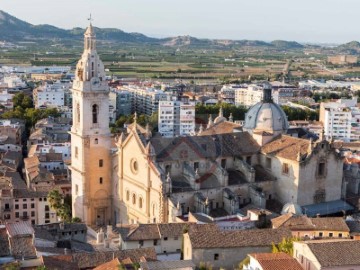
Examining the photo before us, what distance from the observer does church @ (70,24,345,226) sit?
50.2m

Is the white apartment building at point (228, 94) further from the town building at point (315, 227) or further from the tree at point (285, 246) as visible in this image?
the tree at point (285, 246)

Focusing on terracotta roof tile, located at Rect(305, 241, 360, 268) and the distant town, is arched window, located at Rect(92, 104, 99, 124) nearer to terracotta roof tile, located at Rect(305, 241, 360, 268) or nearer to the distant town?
the distant town

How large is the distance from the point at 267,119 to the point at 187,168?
9.83 metres

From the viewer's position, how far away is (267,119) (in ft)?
183

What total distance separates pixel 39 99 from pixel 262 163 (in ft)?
272

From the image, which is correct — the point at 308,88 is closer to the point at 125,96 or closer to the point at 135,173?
the point at 125,96

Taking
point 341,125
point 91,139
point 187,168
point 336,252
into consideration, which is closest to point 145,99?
point 341,125

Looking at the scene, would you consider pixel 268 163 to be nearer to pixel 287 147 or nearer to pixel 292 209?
pixel 287 147

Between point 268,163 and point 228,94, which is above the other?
point 268,163

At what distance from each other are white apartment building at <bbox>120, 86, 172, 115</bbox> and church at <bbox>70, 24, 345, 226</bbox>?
3066 inches

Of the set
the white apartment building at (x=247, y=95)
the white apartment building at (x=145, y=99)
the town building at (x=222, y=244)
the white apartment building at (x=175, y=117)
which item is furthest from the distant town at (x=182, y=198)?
the white apartment building at (x=247, y=95)

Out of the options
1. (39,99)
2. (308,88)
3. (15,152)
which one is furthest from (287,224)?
(308,88)

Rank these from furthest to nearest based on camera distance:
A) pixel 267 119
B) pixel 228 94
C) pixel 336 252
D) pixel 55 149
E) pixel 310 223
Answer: pixel 228 94 → pixel 55 149 → pixel 267 119 → pixel 310 223 → pixel 336 252

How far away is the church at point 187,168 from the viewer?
50188mm
